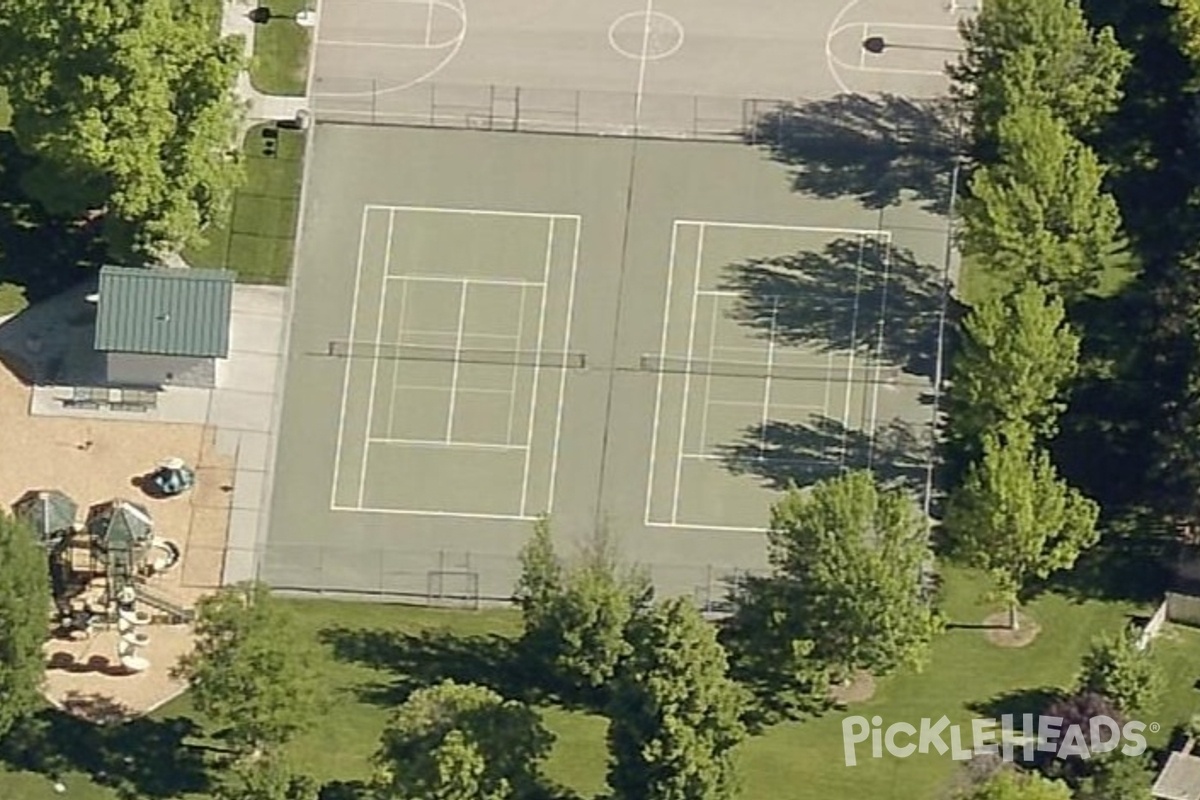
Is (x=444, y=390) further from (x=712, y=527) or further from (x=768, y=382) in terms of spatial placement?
(x=768, y=382)

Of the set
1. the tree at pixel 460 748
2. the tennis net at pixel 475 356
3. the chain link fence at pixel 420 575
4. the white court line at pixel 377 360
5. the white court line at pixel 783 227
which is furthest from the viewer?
the white court line at pixel 783 227

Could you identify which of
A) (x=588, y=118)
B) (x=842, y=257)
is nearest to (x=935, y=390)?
(x=842, y=257)

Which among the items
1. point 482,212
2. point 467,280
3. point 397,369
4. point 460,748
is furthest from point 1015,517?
point 482,212

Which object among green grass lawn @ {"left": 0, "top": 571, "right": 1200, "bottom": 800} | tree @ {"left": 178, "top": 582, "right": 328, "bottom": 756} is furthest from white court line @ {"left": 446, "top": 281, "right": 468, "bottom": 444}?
tree @ {"left": 178, "top": 582, "right": 328, "bottom": 756}

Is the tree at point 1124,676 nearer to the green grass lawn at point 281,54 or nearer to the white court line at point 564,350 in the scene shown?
the white court line at point 564,350

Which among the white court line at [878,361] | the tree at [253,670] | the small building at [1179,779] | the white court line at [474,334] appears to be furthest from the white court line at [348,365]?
the small building at [1179,779]

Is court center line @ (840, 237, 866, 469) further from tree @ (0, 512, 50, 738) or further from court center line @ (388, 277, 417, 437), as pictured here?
tree @ (0, 512, 50, 738)
